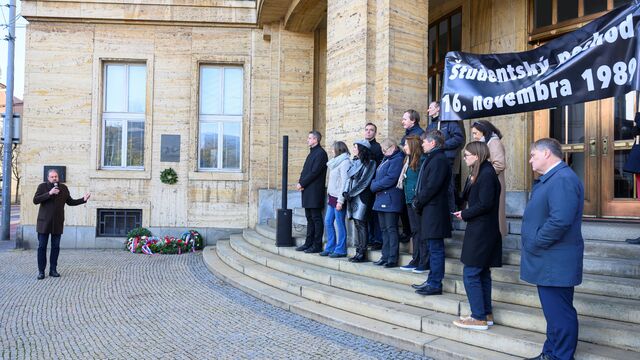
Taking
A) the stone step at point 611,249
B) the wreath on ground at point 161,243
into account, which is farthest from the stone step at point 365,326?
the wreath on ground at point 161,243

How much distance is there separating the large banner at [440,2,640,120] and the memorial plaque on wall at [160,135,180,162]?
7735mm

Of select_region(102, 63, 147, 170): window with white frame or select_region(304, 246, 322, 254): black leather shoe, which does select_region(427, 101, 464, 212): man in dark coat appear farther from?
select_region(102, 63, 147, 170): window with white frame

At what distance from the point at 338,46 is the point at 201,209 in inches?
237

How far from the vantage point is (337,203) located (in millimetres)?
6836

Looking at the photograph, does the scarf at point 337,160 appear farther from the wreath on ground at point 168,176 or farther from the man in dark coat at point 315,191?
the wreath on ground at point 168,176

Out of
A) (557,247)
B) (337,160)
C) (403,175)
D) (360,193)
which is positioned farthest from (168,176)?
(557,247)

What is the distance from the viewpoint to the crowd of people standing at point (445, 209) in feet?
11.6

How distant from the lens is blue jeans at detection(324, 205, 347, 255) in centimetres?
694

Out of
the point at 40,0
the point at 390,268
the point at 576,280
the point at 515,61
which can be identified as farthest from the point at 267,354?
the point at 40,0

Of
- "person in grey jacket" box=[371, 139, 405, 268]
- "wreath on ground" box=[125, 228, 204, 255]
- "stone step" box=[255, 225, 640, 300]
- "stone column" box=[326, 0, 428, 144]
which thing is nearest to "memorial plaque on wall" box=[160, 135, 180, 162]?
"wreath on ground" box=[125, 228, 204, 255]

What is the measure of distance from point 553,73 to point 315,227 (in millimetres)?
3954

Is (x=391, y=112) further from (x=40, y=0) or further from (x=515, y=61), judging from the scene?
(x=40, y=0)

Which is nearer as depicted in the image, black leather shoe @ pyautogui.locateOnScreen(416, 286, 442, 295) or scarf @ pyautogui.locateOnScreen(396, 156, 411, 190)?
black leather shoe @ pyautogui.locateOnScreen(416, 286, 442, 295)

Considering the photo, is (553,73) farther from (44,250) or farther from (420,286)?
(44,250)
